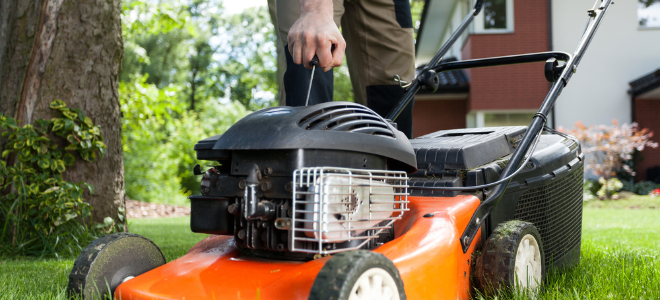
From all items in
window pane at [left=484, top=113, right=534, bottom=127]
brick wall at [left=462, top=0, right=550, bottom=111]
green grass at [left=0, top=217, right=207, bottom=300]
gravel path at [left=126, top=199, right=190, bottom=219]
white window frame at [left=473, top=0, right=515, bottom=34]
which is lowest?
gravel path at [left=126, top=199, right=190, bottom=219]

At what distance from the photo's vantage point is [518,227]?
60.7 inches

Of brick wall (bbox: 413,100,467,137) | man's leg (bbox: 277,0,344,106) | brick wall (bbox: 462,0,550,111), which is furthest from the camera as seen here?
brick wall (bbox: 413,100,467,137)

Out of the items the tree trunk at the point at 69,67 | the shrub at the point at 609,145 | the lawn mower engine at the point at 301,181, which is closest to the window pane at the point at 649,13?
the shrub at the point at 609,145

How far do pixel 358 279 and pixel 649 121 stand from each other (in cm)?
1179

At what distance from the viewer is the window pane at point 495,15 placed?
10953mm

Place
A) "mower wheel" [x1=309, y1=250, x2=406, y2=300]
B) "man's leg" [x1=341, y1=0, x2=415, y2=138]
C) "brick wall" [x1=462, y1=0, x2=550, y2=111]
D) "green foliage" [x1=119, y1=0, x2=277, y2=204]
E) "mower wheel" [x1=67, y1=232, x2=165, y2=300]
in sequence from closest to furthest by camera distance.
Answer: "mower wheel" [x1=309, y1=250, x2=406, y2=300]
"mower wheel" [x1=67, y1=232, x2=165, y2=300]
"man's leg" [x1=341, y1=0, x2=415, y2=138]
"green foliage" [x1=119, y1=0, x2=277, y2=204]
"brick wall" [x1=462, y1=0, x2=550, y2=111]

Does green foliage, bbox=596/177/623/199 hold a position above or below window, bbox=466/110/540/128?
below

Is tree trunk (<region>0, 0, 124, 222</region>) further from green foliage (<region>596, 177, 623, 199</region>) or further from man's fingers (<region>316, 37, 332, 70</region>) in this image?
green foliage (<region>596, 177, 623, 199</region>)

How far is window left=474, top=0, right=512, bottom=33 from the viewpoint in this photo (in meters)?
10.7

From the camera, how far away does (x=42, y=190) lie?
2855 mm

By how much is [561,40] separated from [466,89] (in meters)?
2.07

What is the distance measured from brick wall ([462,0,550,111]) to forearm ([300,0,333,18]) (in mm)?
9519

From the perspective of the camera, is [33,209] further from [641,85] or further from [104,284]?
[641,85]

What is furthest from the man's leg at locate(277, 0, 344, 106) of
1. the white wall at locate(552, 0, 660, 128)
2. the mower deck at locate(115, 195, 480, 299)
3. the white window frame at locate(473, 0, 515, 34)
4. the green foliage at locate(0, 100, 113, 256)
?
the white wall at locate(552, 0, 660, 128)
